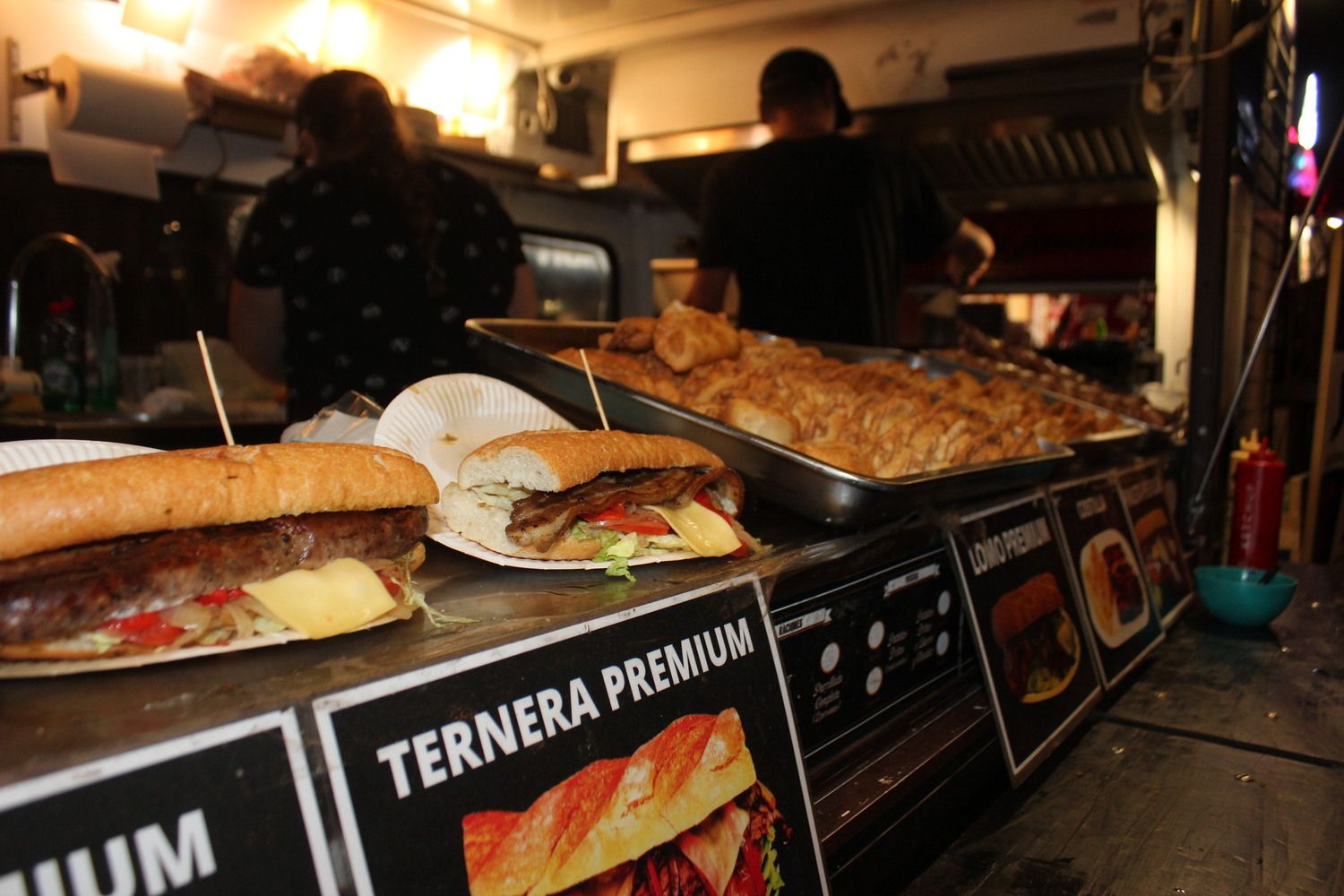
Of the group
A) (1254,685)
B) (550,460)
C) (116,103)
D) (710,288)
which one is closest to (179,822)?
(550,460)

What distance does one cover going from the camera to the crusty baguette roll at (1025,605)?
177cm

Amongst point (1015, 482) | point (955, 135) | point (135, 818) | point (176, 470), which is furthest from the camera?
point (955, 135)

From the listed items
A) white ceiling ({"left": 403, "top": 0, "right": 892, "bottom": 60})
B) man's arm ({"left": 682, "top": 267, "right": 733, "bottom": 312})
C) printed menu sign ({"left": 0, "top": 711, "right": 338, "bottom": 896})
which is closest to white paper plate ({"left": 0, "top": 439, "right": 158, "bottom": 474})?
printed menu sign ({"left": 0, "top": 711, "right": 338, "bottom": 896})

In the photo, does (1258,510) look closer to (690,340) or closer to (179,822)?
Answer: (690,340)

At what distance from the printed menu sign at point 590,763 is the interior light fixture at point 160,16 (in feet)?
16.6

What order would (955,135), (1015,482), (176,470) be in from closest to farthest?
(176,470), (1015,482), (955,135)

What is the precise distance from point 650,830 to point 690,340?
1.68 m

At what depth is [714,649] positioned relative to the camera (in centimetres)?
119

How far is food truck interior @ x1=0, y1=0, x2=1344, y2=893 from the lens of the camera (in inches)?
53.5

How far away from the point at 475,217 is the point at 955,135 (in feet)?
11.4

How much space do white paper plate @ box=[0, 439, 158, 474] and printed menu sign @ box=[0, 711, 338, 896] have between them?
61cm

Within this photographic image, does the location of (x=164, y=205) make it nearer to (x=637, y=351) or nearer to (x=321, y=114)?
(x=321, y=114)

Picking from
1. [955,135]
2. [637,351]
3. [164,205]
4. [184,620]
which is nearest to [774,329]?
[637,351]

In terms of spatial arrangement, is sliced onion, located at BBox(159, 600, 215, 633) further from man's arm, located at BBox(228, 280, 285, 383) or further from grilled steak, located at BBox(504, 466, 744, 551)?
man's arm, located at BBox(228, 280, 285, 383)
